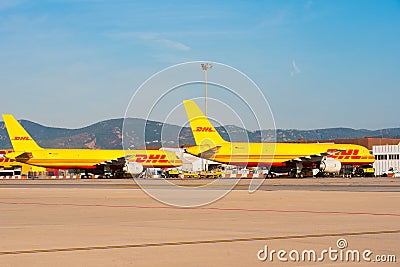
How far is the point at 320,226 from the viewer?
1962 cm

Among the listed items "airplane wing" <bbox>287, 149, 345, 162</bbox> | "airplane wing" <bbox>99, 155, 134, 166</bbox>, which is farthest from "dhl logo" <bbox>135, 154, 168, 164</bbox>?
"airplane wing" <bbox>287, 149, 345, 162</bbox>

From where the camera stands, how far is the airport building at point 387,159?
141m

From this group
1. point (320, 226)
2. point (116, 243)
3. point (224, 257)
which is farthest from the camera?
point (320, 226)

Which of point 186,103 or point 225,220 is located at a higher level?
point 186,103

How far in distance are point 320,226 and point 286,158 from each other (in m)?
86.5

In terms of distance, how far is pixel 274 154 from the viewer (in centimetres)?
10469

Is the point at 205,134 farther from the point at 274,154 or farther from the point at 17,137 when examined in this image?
the point at 17,137

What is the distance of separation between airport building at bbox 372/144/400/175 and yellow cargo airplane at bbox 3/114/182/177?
56781mm

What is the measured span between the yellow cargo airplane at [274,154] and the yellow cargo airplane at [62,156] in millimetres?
13537

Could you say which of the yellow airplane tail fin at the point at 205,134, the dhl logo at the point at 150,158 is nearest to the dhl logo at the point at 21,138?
the dhl logo at the point at 150,158

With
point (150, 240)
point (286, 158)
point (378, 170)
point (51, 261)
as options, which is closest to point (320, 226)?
point (150, 240)

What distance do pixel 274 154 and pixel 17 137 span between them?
137 ft

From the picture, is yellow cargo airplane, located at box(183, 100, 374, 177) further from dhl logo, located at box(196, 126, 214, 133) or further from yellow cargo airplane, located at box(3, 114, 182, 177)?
yellow cargo airplane, located at box(3, 114, 182, 177)

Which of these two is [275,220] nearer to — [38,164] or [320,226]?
[320,226]
